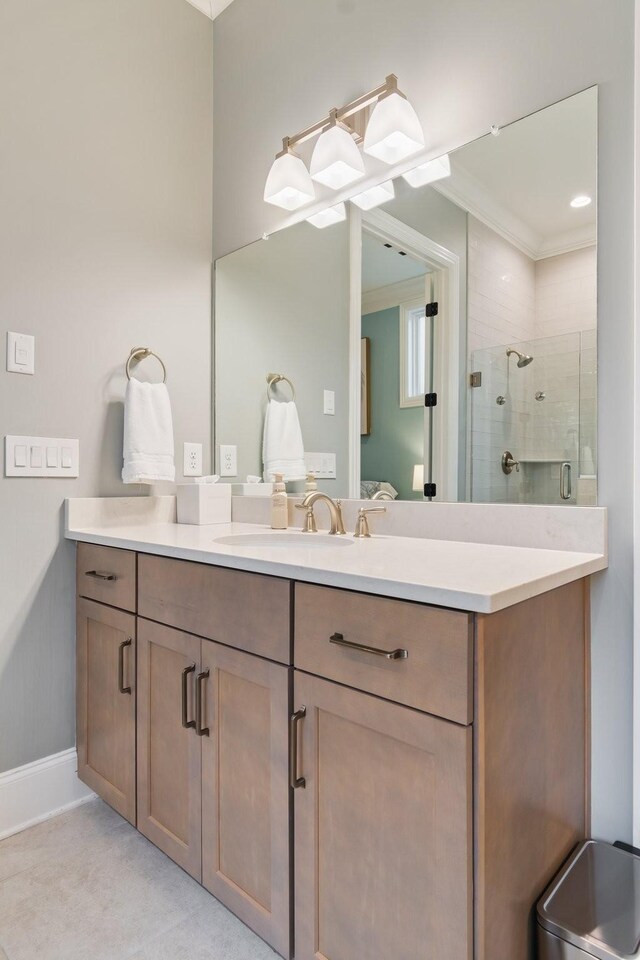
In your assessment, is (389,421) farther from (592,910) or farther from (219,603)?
(592,910)

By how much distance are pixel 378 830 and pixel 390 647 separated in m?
0.30

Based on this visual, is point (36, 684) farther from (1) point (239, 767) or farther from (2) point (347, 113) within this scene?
(2) point (347, 113)

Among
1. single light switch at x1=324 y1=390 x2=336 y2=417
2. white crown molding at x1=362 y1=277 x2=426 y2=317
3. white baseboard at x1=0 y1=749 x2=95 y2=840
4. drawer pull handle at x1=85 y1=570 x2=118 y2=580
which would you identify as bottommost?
white baseboard at x1=0 y1=749 x2=95 y2=840

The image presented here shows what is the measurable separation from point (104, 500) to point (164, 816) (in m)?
0.94

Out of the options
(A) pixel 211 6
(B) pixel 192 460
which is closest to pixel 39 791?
(B) pixel 192 460

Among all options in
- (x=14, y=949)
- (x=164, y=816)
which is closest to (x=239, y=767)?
(x=164, y=816)

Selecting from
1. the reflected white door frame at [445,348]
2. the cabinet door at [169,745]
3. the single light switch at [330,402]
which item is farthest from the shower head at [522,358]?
the cabinet door at [169,745]

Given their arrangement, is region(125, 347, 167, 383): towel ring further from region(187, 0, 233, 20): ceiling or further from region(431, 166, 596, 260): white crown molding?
region(187, 0, 233, 20): ceiling

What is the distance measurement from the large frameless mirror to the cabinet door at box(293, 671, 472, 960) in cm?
65

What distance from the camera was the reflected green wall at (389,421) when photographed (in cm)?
158

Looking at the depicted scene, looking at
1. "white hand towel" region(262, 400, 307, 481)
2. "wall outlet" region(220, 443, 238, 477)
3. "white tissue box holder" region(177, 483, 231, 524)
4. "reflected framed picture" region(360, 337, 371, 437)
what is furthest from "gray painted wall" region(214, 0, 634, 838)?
"white tissue box holder" region(177, 483, 231, 524)

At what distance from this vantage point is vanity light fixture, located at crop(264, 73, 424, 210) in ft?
4.96

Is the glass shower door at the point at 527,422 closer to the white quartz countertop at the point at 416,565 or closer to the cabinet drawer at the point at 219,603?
the white quartz countertop at the point at 416,565

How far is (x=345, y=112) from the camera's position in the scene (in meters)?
1.68
